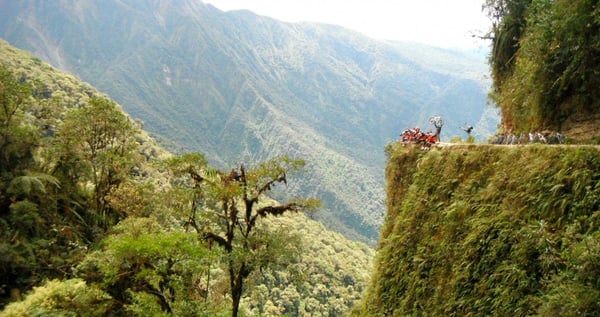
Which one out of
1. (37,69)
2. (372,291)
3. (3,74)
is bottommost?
(372,291)

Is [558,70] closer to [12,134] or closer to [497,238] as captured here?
[497,238]

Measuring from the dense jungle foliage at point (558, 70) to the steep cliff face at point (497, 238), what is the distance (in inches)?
128

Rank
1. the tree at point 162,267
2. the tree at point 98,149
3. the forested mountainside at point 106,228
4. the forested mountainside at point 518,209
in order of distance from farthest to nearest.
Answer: the tree at point 98,149, the forested mountainside at point 106,228, the tree at point 162,267, the forested mountainside at point 518,209

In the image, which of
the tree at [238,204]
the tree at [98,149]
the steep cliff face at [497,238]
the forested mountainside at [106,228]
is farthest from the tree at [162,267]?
the tree at [98,149]

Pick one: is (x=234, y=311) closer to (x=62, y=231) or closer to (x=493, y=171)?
(x=493, y=171)

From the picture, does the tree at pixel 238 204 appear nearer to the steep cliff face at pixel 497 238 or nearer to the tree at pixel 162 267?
the tree at pixel 162 267

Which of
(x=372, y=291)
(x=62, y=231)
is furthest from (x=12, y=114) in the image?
(x=372, y=291)

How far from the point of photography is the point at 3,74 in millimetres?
17672

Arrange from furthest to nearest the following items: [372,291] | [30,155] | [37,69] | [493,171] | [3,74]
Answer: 1. [37,69]
2. [30,155]
3. [3,74]
4. [372,291]
5. [493,171]

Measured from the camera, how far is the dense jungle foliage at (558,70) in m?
8.89

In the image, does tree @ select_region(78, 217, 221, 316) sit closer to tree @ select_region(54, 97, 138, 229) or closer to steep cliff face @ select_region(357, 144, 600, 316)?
steep cliff face @ select_region(357, 144, 600, 316)

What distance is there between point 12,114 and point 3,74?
1.84 m

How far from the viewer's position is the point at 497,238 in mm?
6215

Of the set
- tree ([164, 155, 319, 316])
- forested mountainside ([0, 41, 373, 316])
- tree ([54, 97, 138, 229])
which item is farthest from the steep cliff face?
tree ([54, 97, 138, 229])
